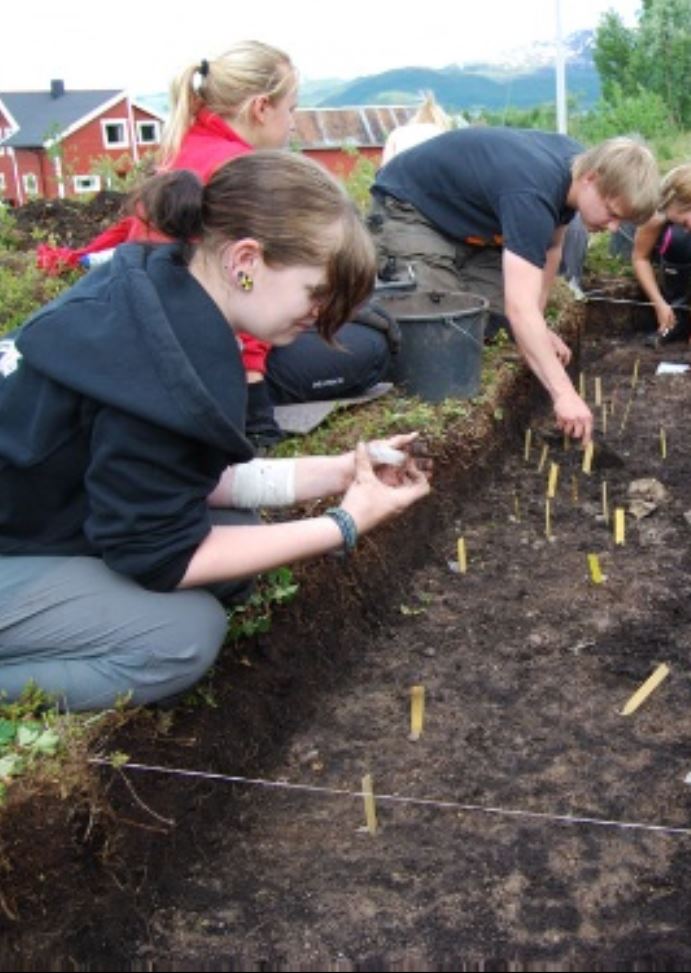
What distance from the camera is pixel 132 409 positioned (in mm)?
1998

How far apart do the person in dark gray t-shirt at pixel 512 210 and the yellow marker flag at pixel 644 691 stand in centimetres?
101

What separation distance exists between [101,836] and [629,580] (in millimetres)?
2036

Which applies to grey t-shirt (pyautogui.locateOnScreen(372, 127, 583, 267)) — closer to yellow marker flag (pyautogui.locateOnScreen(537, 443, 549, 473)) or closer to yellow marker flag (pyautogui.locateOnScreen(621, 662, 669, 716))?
yellow marker flag (pyautogui.locateOnScreen(537, 443, 549, 473))

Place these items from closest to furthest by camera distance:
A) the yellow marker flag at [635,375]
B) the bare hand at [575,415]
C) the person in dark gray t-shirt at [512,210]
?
the bare hand at [575,415]
the person in dark gray t-shirt at [512,210]
the yellow marker flag at [635,375]

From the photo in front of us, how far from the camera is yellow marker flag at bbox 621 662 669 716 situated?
281 centimetres

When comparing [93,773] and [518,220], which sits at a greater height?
[518,220]

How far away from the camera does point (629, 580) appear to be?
3.65 metres

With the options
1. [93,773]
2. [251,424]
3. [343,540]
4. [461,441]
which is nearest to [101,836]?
[93,773]

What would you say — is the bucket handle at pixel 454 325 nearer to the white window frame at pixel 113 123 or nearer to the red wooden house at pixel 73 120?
the red wooden house at pixel 73 120

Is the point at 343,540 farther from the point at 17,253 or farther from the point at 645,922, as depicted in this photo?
the point at 17,253

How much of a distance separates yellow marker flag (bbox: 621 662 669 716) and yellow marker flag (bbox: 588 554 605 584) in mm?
680

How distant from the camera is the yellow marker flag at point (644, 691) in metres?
2.81

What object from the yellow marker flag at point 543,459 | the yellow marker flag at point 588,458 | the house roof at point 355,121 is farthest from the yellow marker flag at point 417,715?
the house roof at point 355,121

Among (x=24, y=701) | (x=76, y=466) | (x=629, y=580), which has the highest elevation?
(x=76, y=466)
